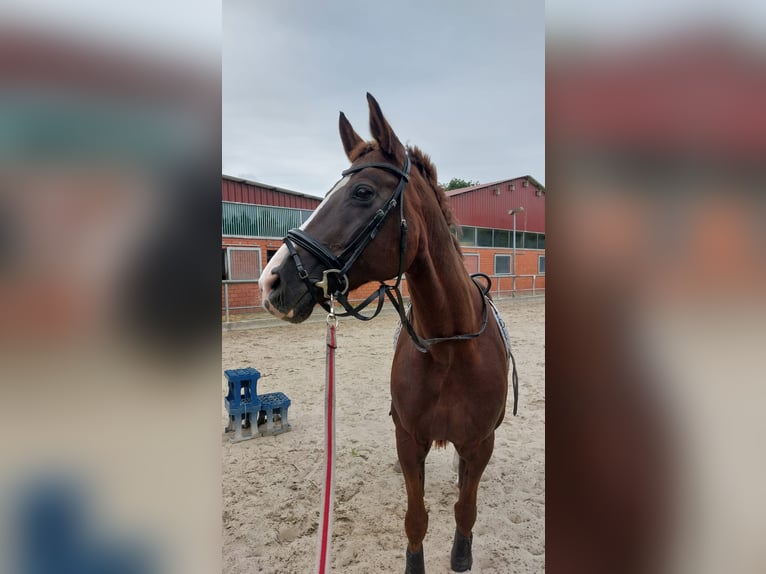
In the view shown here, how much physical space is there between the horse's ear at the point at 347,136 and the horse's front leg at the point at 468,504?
6.57 ft

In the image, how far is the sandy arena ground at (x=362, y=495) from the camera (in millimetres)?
2636

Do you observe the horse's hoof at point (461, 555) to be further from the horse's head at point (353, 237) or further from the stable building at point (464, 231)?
the stable building at point (464, 231)

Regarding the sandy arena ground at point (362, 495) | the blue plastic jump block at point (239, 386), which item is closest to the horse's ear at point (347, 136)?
the sandy arena ground at point (362, 495)

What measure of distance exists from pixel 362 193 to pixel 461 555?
2429 millimetres

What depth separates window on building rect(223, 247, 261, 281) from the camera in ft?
39.2

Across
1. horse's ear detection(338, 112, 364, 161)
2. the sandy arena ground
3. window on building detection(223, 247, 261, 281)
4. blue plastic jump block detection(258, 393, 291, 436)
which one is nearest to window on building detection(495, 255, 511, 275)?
window on building detection(223, 247, 261, 281)

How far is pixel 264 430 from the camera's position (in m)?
4.45

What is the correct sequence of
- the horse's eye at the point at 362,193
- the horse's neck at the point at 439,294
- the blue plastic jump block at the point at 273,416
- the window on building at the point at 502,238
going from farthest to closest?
the window on building at the point at 502,238, the blue plastic jump block at the point at 273,416, the horse's neck at the point at 439,294, the horse's eye at the point at 362,193

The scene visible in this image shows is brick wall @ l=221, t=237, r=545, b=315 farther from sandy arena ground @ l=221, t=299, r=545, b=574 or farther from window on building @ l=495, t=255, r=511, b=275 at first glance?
sandy arena ground @ l=221, t=299, r=545, b=574

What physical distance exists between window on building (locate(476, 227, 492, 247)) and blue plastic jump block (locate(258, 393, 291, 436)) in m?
17.0
